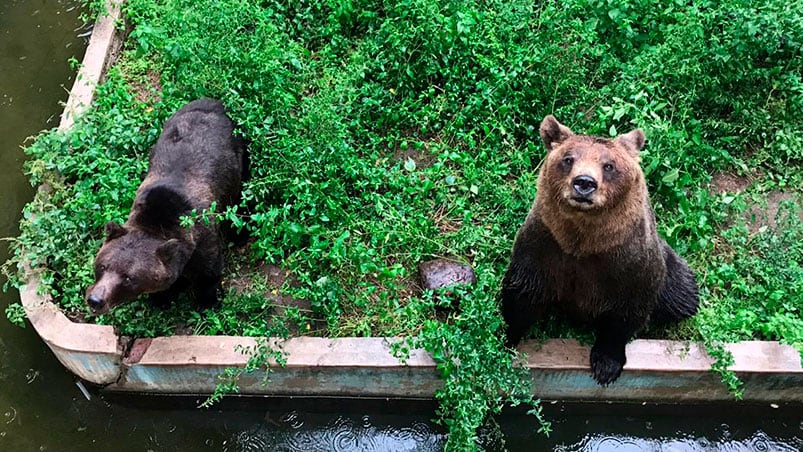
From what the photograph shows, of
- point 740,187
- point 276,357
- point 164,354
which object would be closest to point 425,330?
point 276,357

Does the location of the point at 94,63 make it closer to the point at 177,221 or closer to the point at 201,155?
the point at 201,155

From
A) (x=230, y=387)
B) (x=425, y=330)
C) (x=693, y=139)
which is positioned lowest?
(x=230, y=387)

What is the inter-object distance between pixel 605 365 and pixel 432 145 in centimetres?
248

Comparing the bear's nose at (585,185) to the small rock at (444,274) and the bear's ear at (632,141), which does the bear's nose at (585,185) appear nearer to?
the bear's ear at (632,141)

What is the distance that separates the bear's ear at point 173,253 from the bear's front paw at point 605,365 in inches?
119

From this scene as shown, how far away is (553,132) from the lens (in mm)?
4402

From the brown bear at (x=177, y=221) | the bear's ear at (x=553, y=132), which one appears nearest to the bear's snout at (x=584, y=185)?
the bear's ear at (x=553, y=132)

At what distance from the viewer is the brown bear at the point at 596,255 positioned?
396 cm

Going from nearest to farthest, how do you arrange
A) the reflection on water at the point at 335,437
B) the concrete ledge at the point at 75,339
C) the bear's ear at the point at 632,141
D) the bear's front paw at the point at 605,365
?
the bear's ear at the point at 632,141
the bear's front paw at the point at 605,365
the concrete ledge at the point at 75,339
the reflection on water at the point at 335,437

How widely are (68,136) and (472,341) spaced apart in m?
3.92

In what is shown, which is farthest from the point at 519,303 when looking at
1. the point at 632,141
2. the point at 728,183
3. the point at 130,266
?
the point at 728,183

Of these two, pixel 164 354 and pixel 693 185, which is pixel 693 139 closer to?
pixel 693 185

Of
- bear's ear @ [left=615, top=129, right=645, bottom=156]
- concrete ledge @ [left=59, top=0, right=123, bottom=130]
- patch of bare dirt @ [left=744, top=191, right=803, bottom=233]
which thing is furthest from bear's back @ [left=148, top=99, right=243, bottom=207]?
patch of bare dirt @ [left=744, top=191, right=803, bottom=233]

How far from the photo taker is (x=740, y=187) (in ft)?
20.6
